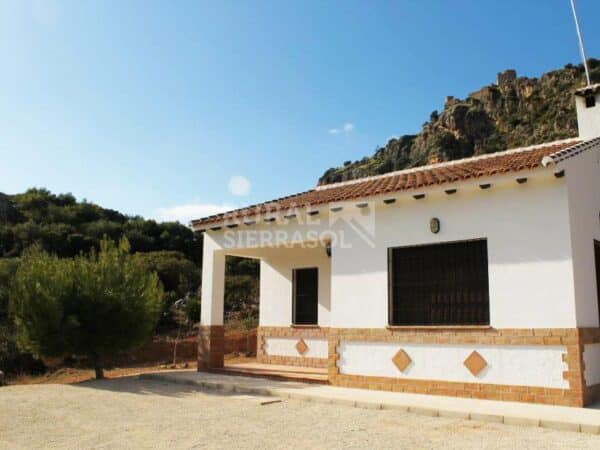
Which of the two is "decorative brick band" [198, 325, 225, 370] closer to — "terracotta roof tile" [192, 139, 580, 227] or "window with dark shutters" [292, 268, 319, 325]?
"window with dark shutters" [292, 268, 319, 325]

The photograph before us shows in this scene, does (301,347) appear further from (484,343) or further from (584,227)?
(584,227)

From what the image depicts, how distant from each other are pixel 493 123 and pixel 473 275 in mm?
56479

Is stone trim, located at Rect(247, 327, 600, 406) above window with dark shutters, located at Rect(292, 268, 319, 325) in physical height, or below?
below

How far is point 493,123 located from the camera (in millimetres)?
60625

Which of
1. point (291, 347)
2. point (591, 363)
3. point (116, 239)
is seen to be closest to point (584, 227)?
point (591, 363)

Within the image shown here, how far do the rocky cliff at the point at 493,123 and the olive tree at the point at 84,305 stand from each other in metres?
42.6

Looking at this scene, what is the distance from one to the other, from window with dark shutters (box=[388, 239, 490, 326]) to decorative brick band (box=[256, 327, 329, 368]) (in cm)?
427

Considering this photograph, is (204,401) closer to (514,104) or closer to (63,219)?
(63,219)

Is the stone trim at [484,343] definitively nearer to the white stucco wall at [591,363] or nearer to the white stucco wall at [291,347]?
the white stucco wall at [591,363]

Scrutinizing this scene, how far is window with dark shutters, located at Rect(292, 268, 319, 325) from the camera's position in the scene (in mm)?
14172

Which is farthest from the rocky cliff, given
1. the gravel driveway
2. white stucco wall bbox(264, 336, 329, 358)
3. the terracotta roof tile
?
the gravel driveway

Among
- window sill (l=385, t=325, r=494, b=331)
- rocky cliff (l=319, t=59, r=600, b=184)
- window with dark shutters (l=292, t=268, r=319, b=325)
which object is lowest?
window sill (l=385, t=325, r=494, b=331)

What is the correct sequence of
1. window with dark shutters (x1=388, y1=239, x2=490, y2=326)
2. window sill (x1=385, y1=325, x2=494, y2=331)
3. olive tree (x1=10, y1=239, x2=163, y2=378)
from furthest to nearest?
olive tree (x1=10, y1=239, x2=163, y2=378), window with dark shutters (x1=388, y1=239, x2=490, y2=326), window sill (x1=385, y1=325, x2=494, y2=331)

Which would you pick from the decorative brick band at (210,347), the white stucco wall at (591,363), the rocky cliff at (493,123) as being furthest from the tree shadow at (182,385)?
the rocky cliff at (493,123)
